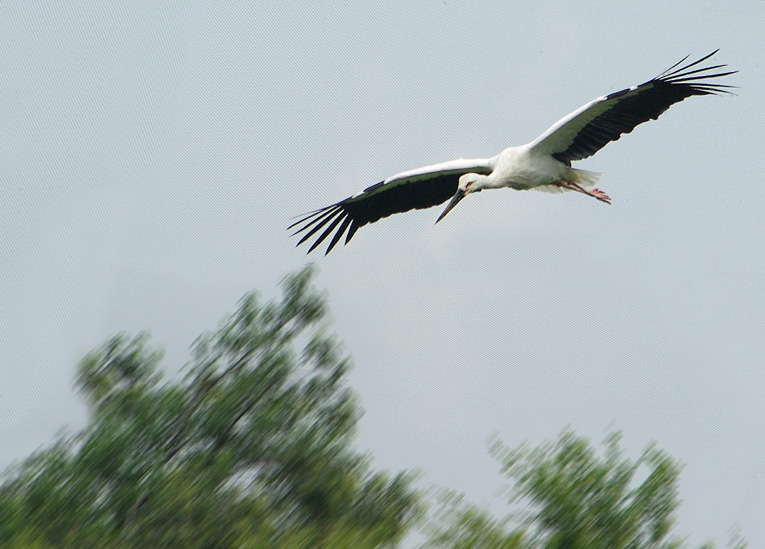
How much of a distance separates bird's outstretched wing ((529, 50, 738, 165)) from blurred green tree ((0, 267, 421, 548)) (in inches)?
78.3

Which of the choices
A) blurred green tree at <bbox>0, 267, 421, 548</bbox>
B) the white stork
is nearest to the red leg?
the white stork

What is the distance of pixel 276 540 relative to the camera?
5.75 m

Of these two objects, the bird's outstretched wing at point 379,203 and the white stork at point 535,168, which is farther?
the bird's outstretched wing at point 379,203

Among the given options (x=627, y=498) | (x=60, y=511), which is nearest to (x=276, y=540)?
(x=60, y=511)

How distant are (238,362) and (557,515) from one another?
2618mm

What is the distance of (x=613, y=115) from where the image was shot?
6422 mm

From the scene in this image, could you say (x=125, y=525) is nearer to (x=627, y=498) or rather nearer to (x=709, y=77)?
(x=627, y=498)

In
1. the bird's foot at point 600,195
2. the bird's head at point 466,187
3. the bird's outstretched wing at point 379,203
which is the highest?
the bird's outstretched wing at point 379,203

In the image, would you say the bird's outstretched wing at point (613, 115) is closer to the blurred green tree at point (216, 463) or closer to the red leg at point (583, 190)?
the red leg at point (583, 190)

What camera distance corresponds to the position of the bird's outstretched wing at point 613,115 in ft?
19.8

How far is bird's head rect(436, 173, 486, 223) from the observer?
6.91 meters

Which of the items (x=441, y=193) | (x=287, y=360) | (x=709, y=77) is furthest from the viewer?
(x=441, y=193)

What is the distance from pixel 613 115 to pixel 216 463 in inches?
133

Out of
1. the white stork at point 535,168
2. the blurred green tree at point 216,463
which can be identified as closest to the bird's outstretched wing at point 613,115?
the white stork at point 535,168
